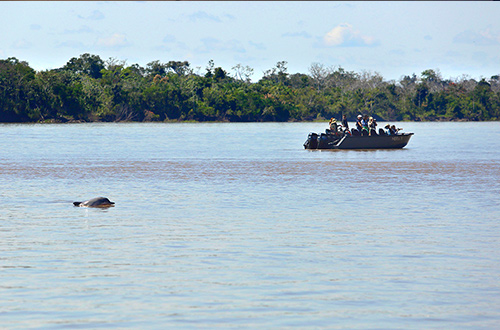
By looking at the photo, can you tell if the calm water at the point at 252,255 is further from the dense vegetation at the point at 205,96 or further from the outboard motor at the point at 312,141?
the dense vegetation at the point at 205,96

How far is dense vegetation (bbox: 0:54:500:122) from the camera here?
410ft

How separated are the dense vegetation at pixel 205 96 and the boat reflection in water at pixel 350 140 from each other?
265 ft

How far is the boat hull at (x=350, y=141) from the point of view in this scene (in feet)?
153

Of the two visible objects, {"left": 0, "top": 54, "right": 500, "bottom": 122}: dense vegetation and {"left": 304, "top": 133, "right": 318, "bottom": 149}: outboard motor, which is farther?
{"left": 0, "top": 54, "right": 500, "bottom": 122}: dense vegetation

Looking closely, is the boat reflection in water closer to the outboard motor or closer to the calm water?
the outboard motor

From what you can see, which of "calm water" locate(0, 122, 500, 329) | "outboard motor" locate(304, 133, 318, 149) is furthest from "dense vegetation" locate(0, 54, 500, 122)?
"calm water" locate(0, 122, 500, 329)

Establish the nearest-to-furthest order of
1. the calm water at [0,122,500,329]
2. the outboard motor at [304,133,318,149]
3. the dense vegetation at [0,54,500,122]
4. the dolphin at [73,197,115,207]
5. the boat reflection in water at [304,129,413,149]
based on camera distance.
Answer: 1. the calm water at [0,122,500,329]
2. the dolphin at [73,197,115,207]
3. the boat reflection in water at [304,129,413,149]
4. the outboard motor at [304,133,318,149]
5. the dense vegetation at [0,54,500,122]

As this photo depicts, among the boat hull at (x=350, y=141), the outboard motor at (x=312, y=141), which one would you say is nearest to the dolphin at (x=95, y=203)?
the boat hull at (x=350, y=141)

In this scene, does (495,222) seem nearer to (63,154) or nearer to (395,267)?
(395,267)

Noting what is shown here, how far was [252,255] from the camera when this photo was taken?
501 inches

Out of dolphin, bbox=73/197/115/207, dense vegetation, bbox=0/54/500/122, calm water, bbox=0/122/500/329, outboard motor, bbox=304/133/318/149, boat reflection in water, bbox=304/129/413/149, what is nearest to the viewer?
calm water, bbox=0/122/500/329

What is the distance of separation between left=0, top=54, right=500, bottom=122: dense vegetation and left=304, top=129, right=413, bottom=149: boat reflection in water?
8081 centimetres

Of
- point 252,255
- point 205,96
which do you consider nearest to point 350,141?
point 252,255

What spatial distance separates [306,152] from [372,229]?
3130 cm
